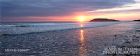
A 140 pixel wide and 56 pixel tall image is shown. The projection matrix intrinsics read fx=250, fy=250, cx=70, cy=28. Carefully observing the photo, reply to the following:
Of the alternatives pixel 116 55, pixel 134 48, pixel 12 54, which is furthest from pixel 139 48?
pixel 12 54

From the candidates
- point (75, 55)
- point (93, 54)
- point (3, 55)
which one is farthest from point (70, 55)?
point (3, 55)

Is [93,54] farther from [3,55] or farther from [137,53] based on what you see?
[3,55]

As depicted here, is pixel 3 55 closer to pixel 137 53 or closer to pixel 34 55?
pixel 34 55

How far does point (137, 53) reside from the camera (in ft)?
38.3

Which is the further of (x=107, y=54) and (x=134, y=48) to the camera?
(x=134, y=48)

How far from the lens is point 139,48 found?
43.2ft

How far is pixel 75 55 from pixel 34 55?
1.93 meters

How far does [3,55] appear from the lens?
11.6 metres

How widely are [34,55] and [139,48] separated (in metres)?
5.53

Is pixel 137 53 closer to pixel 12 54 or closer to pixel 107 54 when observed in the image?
pixel 107 54

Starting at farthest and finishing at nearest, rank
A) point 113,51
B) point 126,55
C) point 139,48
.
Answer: point 139,48 → point 113,51 → point 126,55

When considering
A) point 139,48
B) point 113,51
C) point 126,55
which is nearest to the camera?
point 126,55

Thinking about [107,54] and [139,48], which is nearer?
[107,54]

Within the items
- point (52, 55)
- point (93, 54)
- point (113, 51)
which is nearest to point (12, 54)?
point (52, 55)
